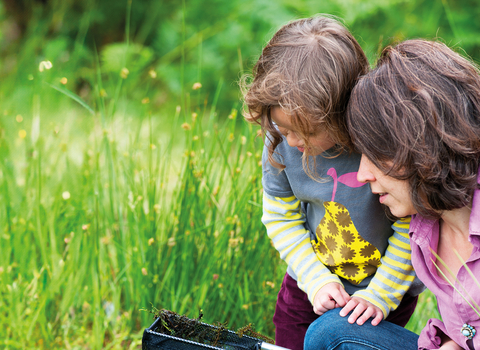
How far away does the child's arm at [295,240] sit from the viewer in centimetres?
130

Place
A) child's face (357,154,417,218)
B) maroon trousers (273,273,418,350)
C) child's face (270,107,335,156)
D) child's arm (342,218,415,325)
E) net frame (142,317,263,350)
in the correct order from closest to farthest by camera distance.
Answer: net frame (142,317,263,350)
child's face (357,154,417,218)
child's face (270,107,335,156)
child's arm (342,218,415,325)
maroon trousers (273,273,418,350)

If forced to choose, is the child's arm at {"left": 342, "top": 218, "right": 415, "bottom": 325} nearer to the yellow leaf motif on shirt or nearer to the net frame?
the yellow leaf motif on shirt

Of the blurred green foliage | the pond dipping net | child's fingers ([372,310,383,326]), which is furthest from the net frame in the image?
the blurred green foliage

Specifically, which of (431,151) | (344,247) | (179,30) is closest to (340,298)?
(344,247)

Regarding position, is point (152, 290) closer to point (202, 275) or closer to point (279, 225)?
point (202, 275)

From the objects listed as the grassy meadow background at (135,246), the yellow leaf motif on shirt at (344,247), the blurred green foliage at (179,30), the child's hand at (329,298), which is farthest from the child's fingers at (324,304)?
the blurred green foliage at (179,30)

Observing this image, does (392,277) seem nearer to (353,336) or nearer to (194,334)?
(353,336)

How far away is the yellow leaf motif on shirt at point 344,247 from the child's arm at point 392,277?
39 millimetres

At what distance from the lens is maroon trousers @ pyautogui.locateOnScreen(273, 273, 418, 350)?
1.39 meters

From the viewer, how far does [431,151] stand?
0.94 m

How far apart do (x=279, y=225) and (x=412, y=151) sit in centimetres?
52

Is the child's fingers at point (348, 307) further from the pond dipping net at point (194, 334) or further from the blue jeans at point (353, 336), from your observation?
the pond dipping net at point (194, 334)

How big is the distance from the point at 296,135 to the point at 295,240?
1.15 feet

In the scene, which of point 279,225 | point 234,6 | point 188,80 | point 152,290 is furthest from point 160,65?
point 279,225
